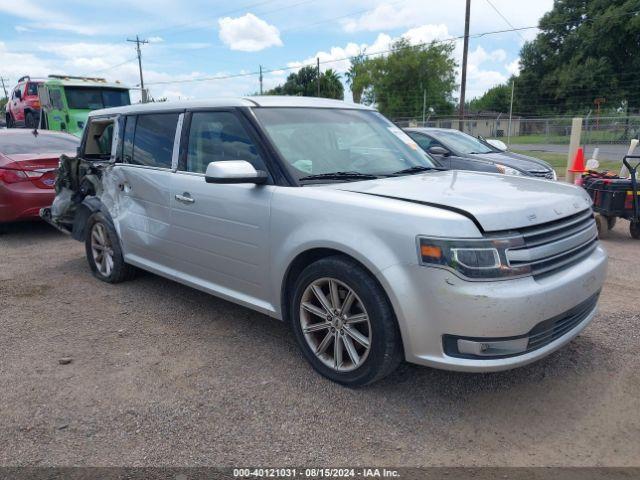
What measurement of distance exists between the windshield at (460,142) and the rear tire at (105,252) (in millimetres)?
6194

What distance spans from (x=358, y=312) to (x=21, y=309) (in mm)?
3301

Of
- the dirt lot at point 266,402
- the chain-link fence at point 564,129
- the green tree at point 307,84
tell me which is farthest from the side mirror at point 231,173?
the green tree at point 307,84

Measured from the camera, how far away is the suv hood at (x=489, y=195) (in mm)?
2785

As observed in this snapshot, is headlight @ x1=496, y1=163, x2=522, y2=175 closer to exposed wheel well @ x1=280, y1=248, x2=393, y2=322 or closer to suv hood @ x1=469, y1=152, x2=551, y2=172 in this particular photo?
suv hood @ x1=469, y1=152, x2=551, y2=172

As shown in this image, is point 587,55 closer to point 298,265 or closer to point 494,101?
point 494,101

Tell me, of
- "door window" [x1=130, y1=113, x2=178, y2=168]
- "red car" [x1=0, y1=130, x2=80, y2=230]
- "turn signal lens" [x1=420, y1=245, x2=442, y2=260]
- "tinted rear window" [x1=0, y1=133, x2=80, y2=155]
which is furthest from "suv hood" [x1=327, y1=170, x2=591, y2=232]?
"tinted rear window" [x1=0, y1=133, x2=80, y2=155]

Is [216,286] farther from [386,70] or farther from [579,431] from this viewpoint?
[386,70]

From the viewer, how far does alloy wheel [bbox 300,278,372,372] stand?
10.2 feet

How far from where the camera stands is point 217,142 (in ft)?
13.2

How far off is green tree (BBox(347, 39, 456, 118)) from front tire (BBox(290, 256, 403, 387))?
6203cm

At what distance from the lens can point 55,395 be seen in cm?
327

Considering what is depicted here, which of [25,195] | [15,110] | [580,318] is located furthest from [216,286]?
[15,110]

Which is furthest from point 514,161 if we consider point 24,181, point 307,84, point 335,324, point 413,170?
point 307,84

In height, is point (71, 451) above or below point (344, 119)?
below
